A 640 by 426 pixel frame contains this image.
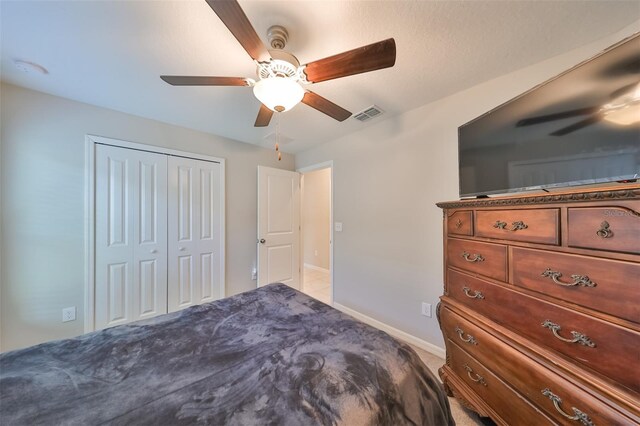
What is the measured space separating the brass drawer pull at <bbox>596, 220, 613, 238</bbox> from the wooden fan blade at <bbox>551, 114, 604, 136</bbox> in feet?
1.75

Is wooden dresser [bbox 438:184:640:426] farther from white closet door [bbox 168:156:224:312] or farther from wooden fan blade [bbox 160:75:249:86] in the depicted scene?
white closet door [bbox 168:156:224:312]

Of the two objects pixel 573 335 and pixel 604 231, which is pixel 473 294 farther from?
pixel 604 231

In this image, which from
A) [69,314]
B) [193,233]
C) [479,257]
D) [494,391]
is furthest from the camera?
[193,233]

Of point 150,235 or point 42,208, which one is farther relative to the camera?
point 150,235

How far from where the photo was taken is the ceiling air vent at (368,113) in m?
2.23

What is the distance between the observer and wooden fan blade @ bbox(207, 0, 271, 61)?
2.77 feet

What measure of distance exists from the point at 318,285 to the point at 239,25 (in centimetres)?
390

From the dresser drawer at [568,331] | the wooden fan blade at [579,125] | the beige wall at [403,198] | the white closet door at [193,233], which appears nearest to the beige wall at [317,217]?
the beige wall at [403,198]

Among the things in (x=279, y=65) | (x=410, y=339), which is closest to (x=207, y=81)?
(x=279, y=65)

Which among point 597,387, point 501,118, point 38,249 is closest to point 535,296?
point 597,387

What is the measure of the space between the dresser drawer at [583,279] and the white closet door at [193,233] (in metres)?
3.07

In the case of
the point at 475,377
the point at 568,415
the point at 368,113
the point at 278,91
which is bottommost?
the point at 475,377

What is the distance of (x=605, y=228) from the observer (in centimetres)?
80

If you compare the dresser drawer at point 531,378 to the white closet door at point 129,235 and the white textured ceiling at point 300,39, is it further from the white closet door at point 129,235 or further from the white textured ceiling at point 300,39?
the white closet door at point 129,235
